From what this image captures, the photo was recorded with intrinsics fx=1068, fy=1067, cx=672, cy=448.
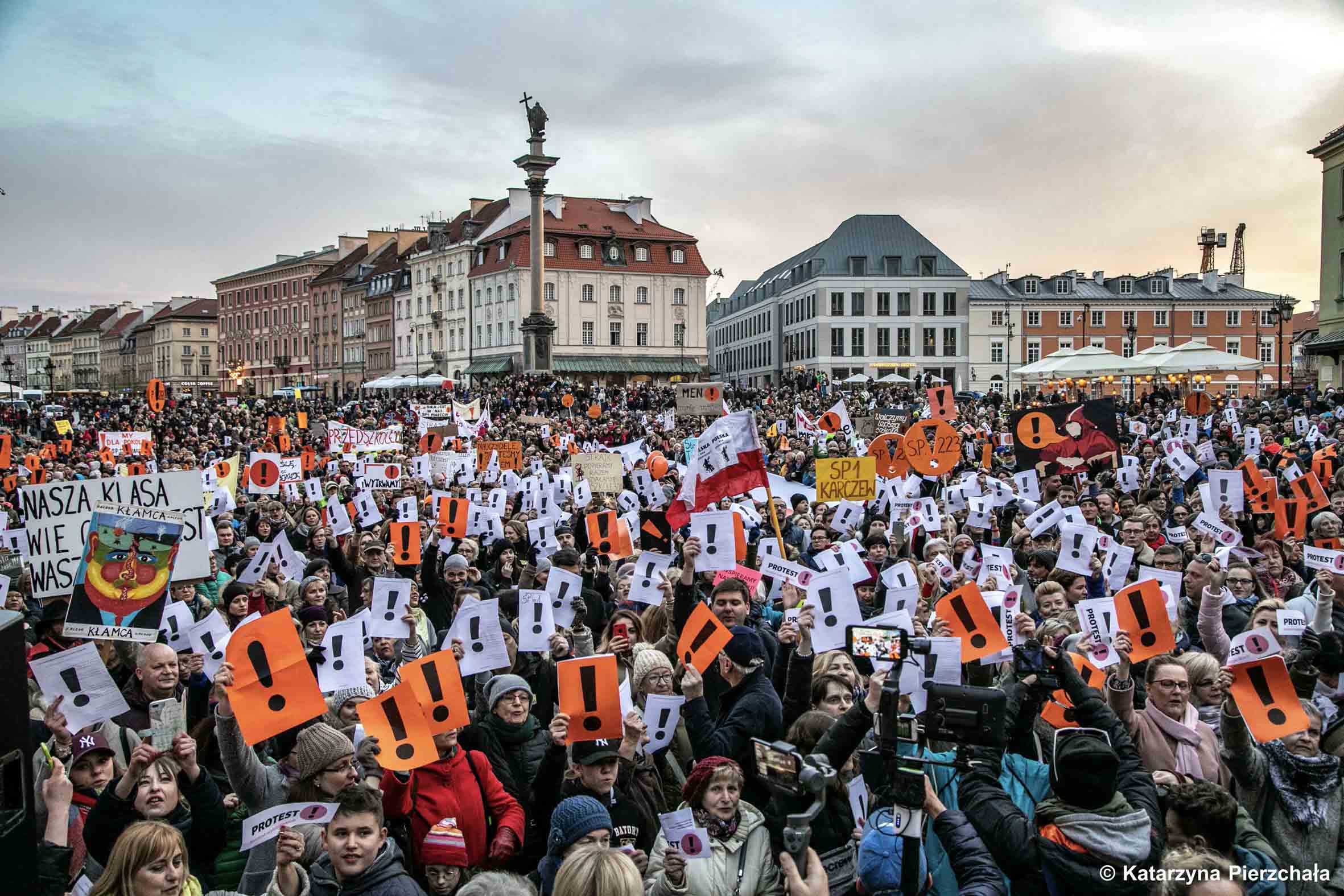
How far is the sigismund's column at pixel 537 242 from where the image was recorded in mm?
54406

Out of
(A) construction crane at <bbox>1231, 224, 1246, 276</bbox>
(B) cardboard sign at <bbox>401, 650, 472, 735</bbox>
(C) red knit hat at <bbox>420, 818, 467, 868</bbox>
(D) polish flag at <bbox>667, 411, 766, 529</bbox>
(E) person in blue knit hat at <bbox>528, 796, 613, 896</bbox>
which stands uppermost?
(A) construction crane at <bbox>1231, 224, 1246, 276</bbox>

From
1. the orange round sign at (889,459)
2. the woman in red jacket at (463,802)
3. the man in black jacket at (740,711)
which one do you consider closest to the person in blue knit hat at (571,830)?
the woman in red jacket at (463,802)

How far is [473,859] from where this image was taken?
471 cm

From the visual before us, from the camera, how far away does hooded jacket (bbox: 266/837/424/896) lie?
3.85 metres

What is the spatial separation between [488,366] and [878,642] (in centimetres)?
7477

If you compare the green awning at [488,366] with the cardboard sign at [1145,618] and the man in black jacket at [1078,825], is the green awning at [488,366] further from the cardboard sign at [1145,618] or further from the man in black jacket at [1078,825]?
the man in black jacket at [1078,825]

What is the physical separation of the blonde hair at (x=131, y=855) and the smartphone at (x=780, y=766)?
6.62ft

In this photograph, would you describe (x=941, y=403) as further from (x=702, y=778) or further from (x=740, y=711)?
(x=702, y=778)

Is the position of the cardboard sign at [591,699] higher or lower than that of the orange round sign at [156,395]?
lower

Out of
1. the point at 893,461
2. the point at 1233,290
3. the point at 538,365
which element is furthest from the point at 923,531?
the point at 1233,290

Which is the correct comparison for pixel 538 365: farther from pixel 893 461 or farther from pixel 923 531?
pixel 923 531

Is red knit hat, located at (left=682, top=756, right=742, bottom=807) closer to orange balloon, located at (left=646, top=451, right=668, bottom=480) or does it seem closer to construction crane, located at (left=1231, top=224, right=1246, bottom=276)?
orange balloon, located at (left=646, top=451, right=668, bottom=480)

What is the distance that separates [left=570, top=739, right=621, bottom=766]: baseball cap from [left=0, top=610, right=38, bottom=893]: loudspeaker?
2.36 metres

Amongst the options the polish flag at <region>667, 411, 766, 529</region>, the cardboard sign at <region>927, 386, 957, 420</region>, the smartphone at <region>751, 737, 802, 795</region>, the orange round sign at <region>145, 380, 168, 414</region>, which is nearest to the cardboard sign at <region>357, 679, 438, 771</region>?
the smartphone at <region>751, 737, 802, 795</region>
